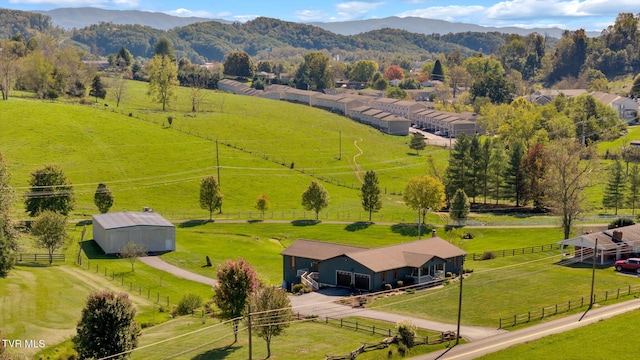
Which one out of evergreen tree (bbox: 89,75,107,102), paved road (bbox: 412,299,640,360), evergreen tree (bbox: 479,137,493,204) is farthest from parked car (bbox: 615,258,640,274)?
evergreen tree (bbox: 89,75,107,102)

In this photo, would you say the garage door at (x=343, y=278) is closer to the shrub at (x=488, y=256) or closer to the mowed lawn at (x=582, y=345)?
the shrub at (x=488, y=256)

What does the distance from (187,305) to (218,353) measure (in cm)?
1315

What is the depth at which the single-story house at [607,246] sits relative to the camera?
221 ft

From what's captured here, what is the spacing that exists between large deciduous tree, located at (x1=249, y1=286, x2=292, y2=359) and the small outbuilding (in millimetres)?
33452

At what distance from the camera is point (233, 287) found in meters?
48.8

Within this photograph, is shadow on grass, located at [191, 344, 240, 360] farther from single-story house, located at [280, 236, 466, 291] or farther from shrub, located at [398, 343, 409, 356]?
single-story house, located at [280, 236, 466, 291]

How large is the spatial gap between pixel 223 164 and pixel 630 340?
8373 cm

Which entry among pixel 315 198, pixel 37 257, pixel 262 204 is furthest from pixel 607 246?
pixel 37 257

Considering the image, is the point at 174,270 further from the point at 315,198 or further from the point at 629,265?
the point at 629,265

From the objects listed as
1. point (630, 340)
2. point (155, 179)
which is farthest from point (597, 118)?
point (630, 340)

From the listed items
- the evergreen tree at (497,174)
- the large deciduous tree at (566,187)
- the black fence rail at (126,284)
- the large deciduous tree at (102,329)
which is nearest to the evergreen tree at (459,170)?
the evergreen tree at (497,174)

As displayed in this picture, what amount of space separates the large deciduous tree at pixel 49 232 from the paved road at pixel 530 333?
3878cm

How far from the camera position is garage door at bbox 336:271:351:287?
62531 millimetres

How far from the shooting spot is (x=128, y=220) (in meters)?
79.9
